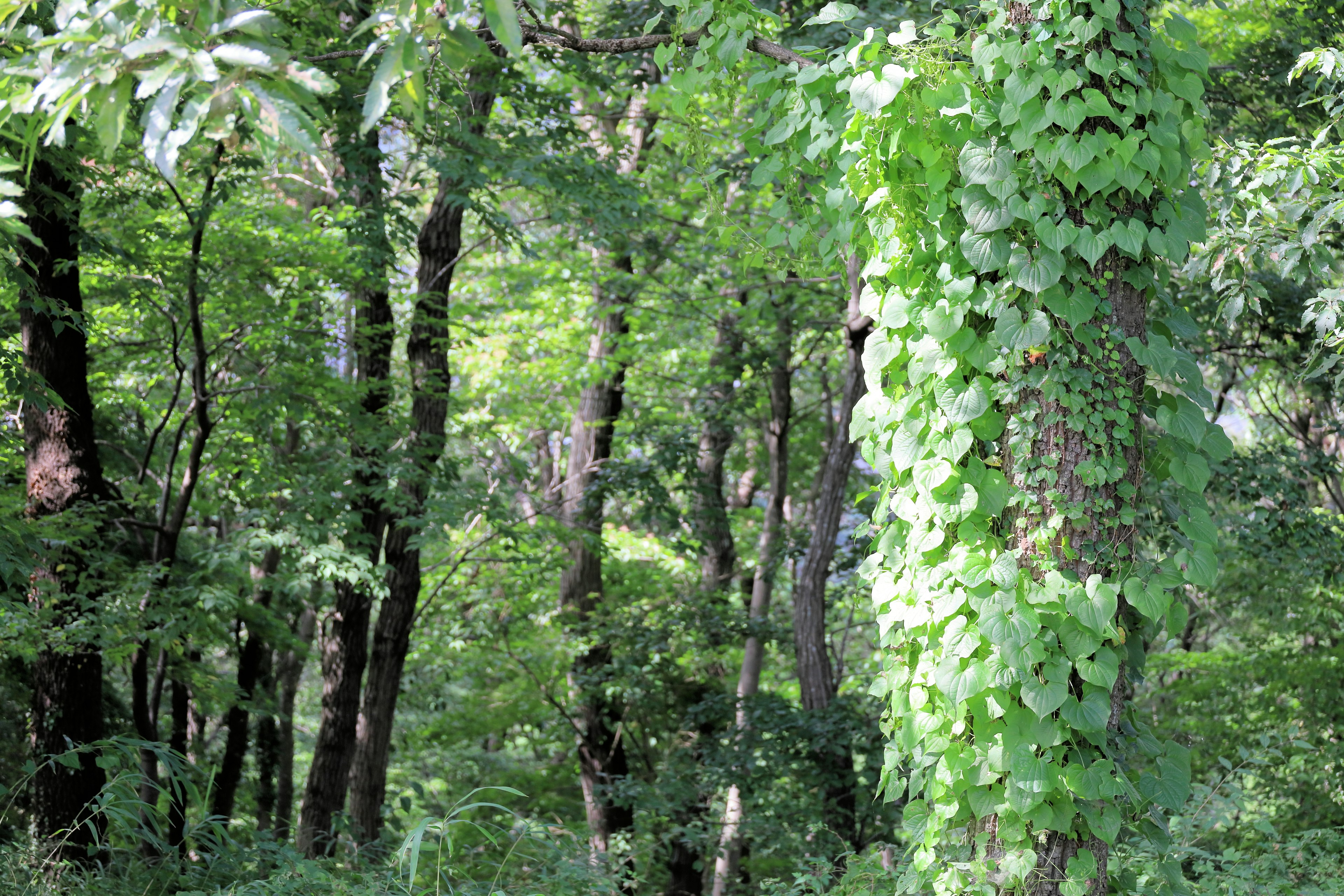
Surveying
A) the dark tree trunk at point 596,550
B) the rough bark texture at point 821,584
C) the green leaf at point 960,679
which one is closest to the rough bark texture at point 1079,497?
the green leaf at point 960,679

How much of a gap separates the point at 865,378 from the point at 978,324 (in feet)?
1.15

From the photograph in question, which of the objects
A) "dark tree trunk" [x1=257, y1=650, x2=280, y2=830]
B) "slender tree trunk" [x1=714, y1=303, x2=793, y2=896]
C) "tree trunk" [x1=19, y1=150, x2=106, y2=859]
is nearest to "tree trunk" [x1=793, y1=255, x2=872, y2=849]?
"slender tree trunk" [x1=714, y1=303, x2=793, y2=896]

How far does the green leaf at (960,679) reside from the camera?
2496mm

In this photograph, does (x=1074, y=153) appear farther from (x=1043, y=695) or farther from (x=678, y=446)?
(x=678, y=446)

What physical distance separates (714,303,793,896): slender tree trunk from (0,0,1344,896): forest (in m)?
0.10

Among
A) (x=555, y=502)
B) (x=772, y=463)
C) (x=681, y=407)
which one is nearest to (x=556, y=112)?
(x=555, y=502)

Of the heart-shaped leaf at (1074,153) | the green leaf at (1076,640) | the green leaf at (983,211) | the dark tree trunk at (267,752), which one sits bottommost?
the dark tree trunk at (267,752)

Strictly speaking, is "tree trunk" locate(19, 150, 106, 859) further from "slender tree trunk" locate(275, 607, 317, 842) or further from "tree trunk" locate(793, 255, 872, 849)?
"slender tree trunk" locate(275, 607, 317, 842)

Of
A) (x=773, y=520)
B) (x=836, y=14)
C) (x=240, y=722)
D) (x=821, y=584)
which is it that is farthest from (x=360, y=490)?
(x=836, y=14)

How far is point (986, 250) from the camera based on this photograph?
2.61 meters

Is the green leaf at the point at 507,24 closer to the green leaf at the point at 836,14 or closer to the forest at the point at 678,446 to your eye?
the forest at the point at 678,446

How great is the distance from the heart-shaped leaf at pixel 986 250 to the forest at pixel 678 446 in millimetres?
10

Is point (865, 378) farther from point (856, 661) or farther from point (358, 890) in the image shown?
point (856, 661)

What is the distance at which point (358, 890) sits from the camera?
3.52m
